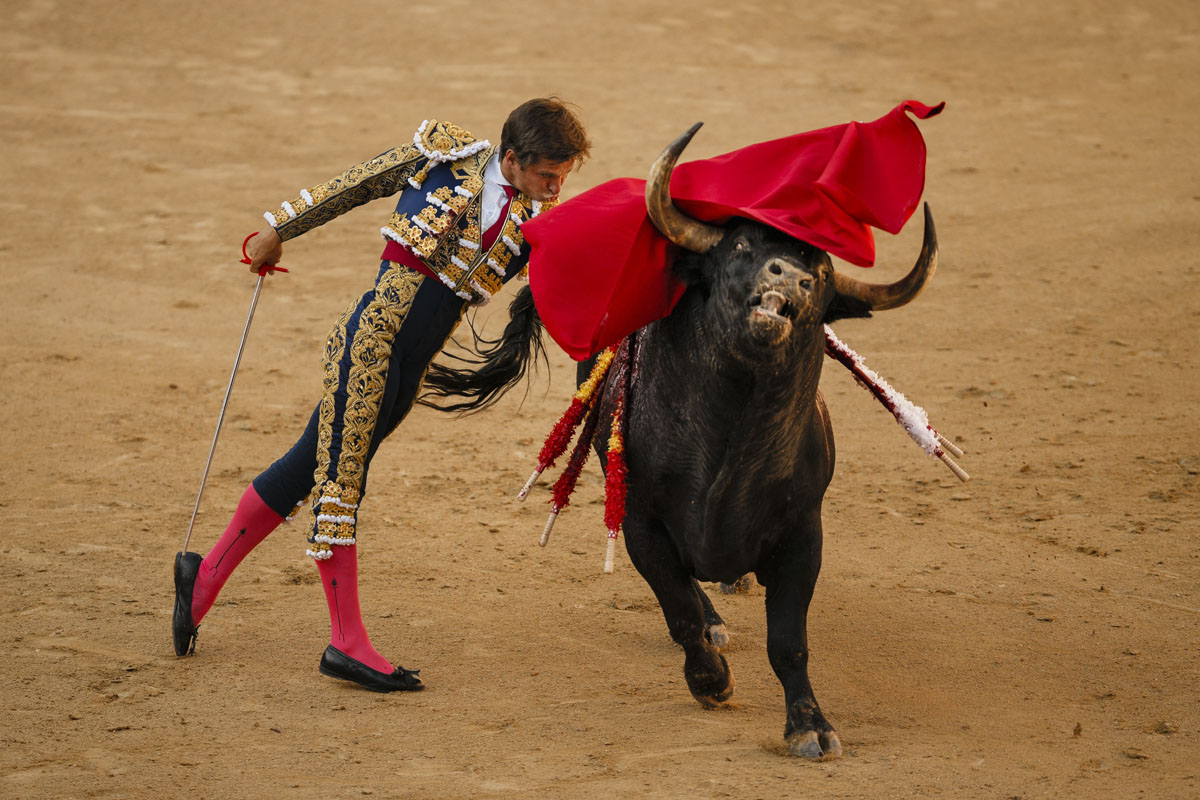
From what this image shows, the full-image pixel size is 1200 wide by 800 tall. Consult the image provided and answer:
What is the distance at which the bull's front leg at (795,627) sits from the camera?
12.5 ft

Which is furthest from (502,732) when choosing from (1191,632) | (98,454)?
(98,454)

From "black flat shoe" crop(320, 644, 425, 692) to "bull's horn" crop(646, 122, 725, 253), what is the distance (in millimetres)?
1684

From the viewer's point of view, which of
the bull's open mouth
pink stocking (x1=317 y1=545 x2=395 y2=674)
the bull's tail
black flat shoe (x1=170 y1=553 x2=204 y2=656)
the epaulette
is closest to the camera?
the bull's open mouth

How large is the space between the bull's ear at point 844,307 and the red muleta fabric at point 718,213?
0.38 ft

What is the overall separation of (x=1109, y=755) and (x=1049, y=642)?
921mm

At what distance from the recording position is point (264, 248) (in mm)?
4230

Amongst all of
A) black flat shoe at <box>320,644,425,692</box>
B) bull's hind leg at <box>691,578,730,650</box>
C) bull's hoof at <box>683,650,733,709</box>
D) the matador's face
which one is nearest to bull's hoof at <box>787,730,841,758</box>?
bull's hoof at <box>683,650,733,709</box>

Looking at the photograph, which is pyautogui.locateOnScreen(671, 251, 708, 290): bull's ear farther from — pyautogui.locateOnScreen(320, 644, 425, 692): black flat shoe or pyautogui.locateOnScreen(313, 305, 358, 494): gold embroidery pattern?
pyautogui.locateOnScreen(320, 644, 425, 692): black flat shoe

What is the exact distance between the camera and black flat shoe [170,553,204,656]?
448cm

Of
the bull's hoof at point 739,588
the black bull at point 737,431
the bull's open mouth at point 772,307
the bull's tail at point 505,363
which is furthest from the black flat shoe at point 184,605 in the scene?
the bull's open mouth at point 772,307

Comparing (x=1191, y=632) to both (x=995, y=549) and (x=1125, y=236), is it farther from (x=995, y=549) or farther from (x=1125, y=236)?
(x=1125, y=236)

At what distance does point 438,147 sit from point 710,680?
5.93 feet

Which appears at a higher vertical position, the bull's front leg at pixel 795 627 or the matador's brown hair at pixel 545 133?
the matador's brown hair at pixel 545 133

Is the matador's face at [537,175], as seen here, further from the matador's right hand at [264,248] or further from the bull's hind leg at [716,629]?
the bull's hind leg at [716,629]
